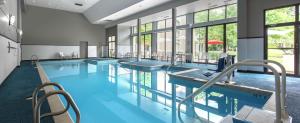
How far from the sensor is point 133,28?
1579 centimetres

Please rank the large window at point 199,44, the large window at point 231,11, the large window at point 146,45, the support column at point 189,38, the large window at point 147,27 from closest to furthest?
1. the large window at point 231,11
2. the large window at point 199,44
3. the support column at point 189,38
4. the large window at point 147,27
5. the large window at point 146,45

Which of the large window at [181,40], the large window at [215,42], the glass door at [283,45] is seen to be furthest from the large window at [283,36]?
the large window at [181,40]

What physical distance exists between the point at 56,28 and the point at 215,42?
12566 mm

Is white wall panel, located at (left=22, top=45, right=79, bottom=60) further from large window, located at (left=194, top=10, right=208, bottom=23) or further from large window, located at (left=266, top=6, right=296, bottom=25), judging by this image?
large window, located at (left=266, top=6, right=296, bottom=25)

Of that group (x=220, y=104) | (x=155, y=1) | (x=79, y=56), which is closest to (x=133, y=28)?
(x=79, y=56)

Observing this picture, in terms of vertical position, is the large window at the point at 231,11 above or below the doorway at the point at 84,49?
above

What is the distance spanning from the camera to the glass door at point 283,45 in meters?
5.92

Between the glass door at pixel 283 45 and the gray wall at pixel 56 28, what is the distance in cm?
1422

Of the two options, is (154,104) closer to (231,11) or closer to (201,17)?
(231,11)

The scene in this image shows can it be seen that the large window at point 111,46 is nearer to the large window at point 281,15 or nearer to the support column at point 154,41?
the support column at point 154,41

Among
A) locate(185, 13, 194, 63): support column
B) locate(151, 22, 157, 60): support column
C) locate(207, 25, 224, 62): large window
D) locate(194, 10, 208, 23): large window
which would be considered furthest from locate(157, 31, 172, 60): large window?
locate(207, 25, 224, 62): large window

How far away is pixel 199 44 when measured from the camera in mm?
10352

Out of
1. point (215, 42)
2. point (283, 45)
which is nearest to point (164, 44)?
point (215, 42)

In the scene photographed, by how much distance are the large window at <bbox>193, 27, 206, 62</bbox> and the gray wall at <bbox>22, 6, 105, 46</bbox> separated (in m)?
10.1
